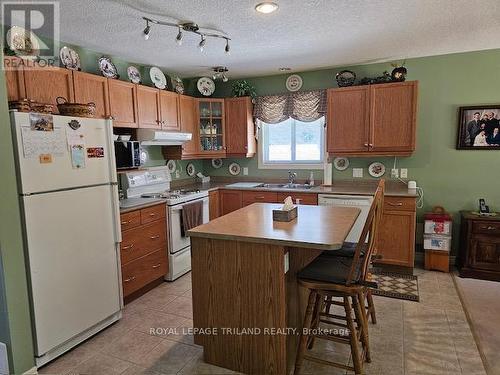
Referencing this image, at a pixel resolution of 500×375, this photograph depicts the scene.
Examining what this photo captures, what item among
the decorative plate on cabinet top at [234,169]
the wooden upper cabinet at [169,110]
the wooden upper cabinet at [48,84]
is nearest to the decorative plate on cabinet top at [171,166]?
the wooden upper cabinet at [169,110]

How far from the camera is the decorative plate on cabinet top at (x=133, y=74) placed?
144 inches

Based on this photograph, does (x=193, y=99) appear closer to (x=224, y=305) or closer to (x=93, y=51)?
(x=93, y=51)

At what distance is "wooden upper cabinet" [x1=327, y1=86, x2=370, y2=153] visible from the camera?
383 cm

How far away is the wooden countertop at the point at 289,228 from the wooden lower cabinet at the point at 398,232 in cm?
121

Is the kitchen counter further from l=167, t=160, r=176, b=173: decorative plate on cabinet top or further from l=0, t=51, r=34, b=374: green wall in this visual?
l=0, t=51, r=34, b=374: green wall

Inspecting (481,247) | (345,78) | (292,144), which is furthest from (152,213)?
(481,247)

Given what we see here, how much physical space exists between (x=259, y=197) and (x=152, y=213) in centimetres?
143

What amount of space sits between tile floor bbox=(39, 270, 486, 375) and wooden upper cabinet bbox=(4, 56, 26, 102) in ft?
6.30

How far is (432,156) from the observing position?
152 inches

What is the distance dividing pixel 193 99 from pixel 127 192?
5.24 feet

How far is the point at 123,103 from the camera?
3338 mm

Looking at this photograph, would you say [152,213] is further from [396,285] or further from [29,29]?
[396,285]

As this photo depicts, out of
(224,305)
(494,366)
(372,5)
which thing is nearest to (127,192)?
(224,305)

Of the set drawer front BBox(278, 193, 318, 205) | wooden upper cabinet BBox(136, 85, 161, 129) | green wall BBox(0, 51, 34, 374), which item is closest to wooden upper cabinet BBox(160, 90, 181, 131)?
wooden upper cabinet BBox(136, 85, 161, 129)
